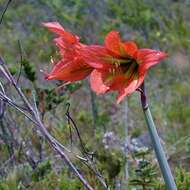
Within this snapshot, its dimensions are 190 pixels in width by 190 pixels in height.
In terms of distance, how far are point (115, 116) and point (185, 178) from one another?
121 inches

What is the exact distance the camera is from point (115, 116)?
216 inches

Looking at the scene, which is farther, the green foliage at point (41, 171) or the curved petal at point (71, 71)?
the green foliage at point (41, 171)

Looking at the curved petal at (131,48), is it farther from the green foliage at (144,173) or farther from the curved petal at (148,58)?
the green foliage at (144,173)

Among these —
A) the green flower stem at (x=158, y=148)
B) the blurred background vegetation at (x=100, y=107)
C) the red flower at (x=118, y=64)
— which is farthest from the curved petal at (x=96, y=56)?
the blurred background vegetation at (x=100, y=107)

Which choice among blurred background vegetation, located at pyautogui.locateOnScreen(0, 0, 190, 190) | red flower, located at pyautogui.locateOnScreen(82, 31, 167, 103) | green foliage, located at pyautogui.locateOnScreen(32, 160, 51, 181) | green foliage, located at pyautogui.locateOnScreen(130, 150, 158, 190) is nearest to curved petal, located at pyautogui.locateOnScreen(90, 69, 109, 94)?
red flower, located at pyautogui.locateOnScreen(82, 31, 167, 103)

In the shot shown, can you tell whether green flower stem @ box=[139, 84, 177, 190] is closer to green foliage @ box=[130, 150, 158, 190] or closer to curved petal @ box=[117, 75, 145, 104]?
curved petal @ box=[117, 75, 145, 104]

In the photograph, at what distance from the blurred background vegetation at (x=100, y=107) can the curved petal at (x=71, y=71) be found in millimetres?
195

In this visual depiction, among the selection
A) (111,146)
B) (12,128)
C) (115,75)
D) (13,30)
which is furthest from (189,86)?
(115,75)

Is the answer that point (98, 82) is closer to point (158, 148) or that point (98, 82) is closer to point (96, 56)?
point (96, 56)

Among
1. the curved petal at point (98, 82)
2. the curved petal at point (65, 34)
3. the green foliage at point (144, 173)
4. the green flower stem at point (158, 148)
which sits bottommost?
the green foliage at point (144, 173)

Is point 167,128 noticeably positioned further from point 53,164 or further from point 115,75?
point 115,75

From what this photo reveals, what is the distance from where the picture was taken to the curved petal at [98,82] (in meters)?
1.32

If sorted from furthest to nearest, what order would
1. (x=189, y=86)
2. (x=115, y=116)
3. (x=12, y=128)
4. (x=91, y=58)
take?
(x=189, y=86) → (x=115, y=116) → (x=12, y=128) → (x=91, y=58)

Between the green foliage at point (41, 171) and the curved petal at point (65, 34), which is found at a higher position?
the curved petal at point (65, 34)
